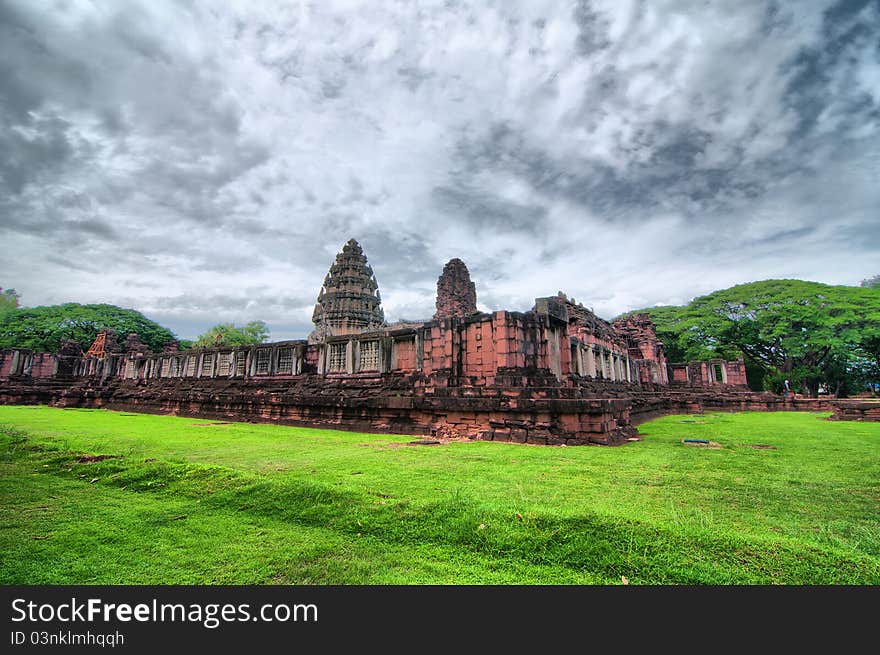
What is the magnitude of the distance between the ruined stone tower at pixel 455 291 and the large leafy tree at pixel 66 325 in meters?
35.7

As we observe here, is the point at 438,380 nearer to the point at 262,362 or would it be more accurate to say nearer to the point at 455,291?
the point at 262,362

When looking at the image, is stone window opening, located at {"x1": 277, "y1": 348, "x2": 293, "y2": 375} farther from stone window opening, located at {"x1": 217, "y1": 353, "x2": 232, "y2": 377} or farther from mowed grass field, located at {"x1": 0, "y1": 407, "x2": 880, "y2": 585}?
mowed grass field, located at {"x1": 0, "y1": 407, "x2": 880, "y2": 585}

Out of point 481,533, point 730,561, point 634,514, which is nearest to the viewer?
point 730,561

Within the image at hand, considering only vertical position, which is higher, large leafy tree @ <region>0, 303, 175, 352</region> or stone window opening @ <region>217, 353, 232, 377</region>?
large leafy tree @ <region>0, 303, 175, 352</region>

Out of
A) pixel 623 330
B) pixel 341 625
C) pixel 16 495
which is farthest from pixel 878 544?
pixel 623 330

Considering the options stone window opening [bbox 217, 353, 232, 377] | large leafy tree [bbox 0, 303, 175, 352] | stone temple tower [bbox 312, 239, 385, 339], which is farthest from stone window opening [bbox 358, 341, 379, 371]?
large leafy tree [bbox 0, 303, 175, 352]

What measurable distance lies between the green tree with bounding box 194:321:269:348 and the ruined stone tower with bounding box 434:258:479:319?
36.8 metres

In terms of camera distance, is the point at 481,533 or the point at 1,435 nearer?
the point at 481,533

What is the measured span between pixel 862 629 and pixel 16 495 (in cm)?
623

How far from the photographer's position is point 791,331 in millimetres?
30484

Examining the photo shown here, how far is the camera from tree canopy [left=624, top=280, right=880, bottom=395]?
28797 mm

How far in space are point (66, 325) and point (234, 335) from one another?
17.4 m

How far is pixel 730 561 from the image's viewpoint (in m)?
2.41

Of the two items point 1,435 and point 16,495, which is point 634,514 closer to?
point 16,495
